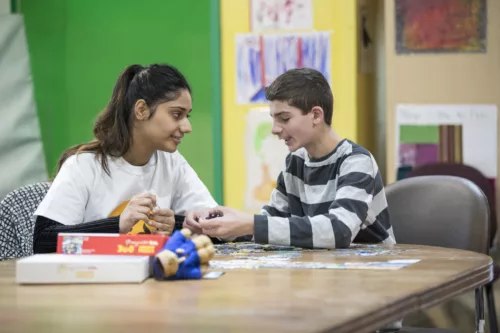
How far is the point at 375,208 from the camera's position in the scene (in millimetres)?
2660

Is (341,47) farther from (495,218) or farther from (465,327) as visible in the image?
(465,327)

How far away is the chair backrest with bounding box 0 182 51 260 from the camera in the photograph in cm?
270

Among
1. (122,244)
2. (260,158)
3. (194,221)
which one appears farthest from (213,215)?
(260,158)

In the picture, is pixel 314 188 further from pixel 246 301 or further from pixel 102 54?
pixel 102 54

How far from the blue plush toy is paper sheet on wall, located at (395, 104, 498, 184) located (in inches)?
96.4

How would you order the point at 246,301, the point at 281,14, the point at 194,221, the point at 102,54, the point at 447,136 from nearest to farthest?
the point at 246,301, the point at 194,221, the point at 447,136, the point at 281,14, the point at 102,54

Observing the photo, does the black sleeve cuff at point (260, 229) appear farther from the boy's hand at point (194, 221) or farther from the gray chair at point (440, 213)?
the gray chair at point (440, 213)

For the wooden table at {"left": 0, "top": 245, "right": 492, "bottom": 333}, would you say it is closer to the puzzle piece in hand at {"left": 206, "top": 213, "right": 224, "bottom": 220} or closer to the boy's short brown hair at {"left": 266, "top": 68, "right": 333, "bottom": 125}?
the puzzle piece in hand at {"left": 206, "top": 213, "right": 224, "bottom": 220}

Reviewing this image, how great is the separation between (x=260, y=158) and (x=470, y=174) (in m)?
1.02

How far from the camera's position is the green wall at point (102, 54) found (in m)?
4.84

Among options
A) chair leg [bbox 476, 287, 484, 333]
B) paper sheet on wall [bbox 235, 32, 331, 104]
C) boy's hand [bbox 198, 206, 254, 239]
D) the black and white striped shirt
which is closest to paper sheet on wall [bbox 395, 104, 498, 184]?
paper sheet on wall [bbox 235, 32, 331, 104]

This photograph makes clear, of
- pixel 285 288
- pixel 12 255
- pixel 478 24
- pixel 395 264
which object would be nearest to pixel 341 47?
pixel 478 24

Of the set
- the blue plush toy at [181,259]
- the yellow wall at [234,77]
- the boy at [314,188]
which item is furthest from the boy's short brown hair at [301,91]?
the yellow wall at [234,77]

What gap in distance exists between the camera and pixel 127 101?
110 inches
